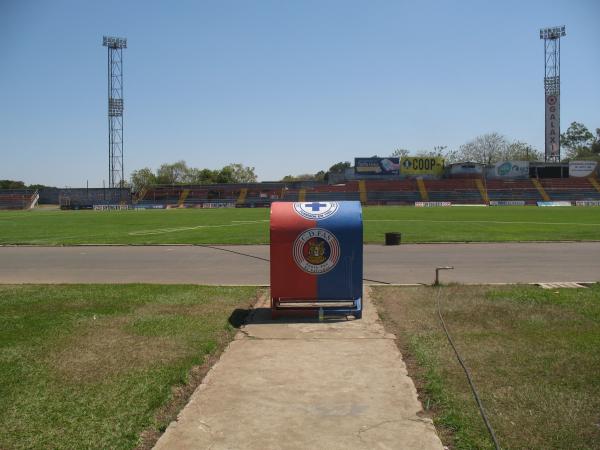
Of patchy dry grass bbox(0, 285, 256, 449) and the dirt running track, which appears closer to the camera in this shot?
patchy dry grass bbox(0, 285, 256, 449)

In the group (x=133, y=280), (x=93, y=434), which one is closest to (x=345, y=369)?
(x=93, y=434)

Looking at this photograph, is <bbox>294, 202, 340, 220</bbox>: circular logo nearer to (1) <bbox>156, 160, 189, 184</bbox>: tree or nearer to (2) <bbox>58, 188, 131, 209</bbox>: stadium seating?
(2) <bbox>58, 188, 131, 209</bbox>: stadium seating

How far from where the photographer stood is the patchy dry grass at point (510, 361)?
3932 millimetres

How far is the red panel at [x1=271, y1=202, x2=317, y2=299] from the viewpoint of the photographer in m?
7.73

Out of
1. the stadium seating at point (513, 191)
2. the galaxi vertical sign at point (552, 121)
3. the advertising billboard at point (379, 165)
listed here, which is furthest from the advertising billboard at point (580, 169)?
the advertising billboard at point (379, 165)

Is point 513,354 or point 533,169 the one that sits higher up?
point 533,169

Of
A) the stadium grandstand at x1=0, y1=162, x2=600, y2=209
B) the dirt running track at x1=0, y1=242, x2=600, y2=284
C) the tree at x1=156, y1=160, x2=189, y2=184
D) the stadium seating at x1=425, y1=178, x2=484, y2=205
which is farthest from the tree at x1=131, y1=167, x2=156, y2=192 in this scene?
the dirt running track at x1=0, y1=242, x2=600, y2=284

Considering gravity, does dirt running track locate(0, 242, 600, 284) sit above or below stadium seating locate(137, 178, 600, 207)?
below

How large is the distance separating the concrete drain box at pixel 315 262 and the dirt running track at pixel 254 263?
355cm

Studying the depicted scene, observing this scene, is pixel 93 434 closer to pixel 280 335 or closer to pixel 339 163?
pixel 280 335

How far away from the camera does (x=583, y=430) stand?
3.88 meters

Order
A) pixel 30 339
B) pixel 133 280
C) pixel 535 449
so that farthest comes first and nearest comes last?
pixel 133 280 → pixel 30 339 → pixel 535 449

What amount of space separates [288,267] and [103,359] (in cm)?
295

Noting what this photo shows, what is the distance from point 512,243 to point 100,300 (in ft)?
45.7
